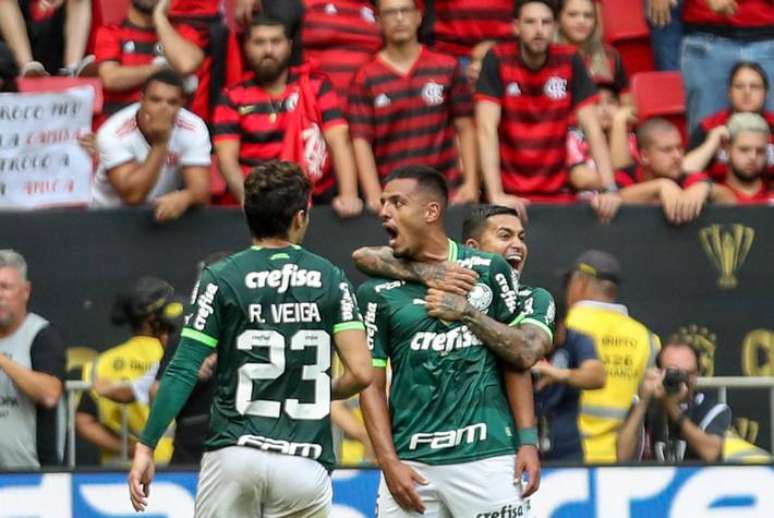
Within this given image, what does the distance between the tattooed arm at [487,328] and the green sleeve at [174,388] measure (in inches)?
35.0

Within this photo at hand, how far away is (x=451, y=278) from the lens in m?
7.09

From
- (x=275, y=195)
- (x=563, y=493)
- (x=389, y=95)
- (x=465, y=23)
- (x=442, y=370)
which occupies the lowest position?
(x=563, y=493)

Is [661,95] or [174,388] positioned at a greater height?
[661,95]

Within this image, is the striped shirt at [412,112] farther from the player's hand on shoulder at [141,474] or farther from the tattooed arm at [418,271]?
the player's hand on shoulder at [141,474]

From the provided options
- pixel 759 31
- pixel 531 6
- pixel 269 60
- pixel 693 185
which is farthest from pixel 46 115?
pixel 759 31

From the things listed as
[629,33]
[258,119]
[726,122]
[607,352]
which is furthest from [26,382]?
[629,33]

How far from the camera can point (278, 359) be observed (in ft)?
22.7

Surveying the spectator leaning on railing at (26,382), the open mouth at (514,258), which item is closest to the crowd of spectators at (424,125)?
the spectator leaning on railing at (26,382)

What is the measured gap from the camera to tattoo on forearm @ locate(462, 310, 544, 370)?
23.2 ft

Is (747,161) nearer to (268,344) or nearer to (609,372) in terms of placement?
(609,372)

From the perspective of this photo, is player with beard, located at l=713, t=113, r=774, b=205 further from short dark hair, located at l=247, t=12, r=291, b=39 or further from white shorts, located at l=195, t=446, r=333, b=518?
white shorts, located at l=195, t=446, r=333, b=518

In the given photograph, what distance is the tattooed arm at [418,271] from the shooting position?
7.09 m

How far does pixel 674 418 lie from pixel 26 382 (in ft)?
10.8

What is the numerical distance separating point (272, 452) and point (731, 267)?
4163mm
